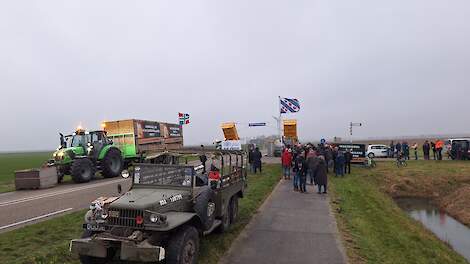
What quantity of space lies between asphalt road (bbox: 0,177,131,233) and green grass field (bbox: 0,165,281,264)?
1.07m

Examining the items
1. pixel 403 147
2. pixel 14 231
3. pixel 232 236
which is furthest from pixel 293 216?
pixel 403 147

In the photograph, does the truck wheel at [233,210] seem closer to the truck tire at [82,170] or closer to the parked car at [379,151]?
the truck tire at [82,170]

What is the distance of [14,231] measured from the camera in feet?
33.0

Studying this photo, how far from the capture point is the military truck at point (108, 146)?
22.2 metres

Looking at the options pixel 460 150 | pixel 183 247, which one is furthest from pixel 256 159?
pixel 460 150

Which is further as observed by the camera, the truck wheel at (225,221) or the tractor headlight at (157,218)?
the truck wheel at (225,221)

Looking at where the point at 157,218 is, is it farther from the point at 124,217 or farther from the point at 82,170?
the point at 82,170

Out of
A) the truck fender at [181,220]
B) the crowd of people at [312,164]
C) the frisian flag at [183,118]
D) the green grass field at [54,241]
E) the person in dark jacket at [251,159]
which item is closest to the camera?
the truck fender at [181,220]

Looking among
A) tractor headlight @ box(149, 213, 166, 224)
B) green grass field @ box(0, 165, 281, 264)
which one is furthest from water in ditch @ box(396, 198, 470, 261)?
tractor headlight @ box(149, 213, 166, 224)

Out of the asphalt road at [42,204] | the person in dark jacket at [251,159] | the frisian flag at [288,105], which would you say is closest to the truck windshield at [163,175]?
the asphalt road at [42,204]

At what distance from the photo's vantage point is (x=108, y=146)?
24625 mm

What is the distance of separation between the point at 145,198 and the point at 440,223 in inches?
534

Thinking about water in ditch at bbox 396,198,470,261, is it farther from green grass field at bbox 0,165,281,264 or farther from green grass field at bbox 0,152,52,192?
green grass field at bbox 0,152,52,192

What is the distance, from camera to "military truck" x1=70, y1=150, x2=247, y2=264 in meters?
6.66
